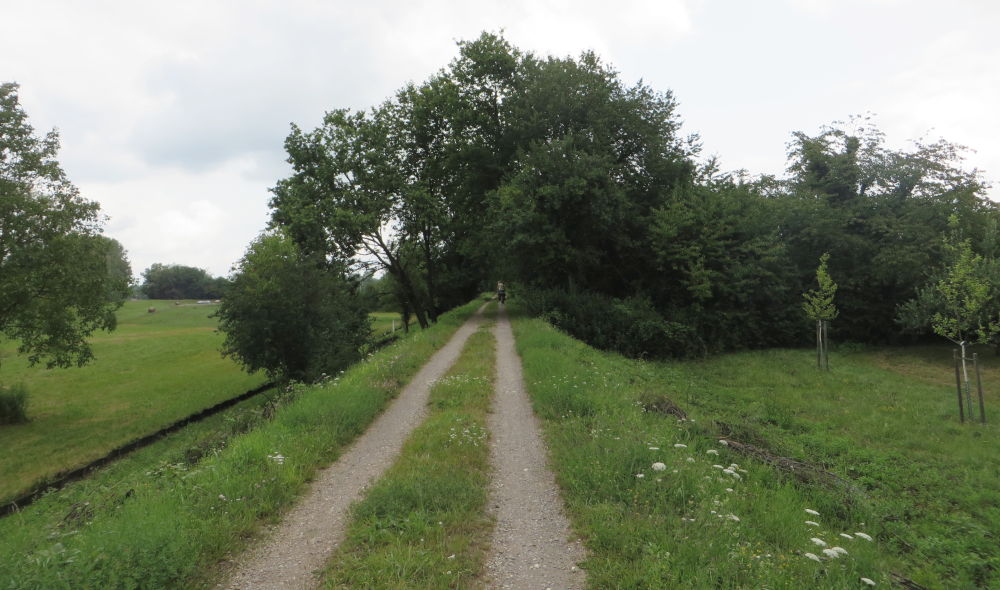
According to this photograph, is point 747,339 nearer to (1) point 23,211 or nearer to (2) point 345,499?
(2) point 345,499

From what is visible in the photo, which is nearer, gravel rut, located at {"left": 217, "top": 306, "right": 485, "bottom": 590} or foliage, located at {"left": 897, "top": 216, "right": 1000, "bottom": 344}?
gravel rut, located at {"left": 217, "top": 306, "right": 485, "bottom": 590}

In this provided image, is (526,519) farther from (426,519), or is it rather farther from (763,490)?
(763,490)

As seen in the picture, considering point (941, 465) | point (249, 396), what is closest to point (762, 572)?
point (941, 465)

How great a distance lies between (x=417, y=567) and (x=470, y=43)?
30190 millimetres

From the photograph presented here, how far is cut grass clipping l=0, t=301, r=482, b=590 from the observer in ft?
14.3

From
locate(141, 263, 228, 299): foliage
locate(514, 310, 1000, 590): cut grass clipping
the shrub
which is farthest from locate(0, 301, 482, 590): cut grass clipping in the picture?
locate(141, 263, 228, 299): foliage

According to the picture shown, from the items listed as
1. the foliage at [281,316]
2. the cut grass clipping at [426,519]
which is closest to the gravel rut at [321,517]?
the cut grass clipping at [426,519]

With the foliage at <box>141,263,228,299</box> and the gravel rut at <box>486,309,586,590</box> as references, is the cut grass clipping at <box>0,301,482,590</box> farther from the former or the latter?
the foliage at <box>141,263,228,299</box>

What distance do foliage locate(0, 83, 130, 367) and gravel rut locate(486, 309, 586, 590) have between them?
64.0ft

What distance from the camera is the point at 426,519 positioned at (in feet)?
18.8

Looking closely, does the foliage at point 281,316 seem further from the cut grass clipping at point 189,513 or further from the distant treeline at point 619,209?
the cut grass clipping at point 189,513

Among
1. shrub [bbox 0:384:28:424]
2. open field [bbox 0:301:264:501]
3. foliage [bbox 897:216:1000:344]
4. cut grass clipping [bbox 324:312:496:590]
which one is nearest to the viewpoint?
cut grass clipping [bbox 324:312:496:590]

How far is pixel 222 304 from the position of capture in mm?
20828

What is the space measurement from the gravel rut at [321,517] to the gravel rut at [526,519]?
1.77 m
